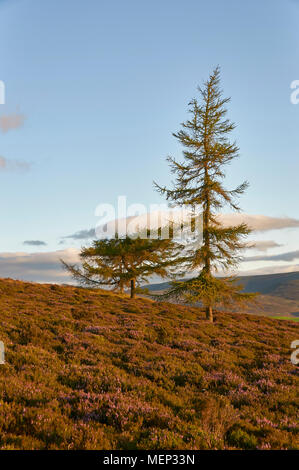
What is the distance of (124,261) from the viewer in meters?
37.6

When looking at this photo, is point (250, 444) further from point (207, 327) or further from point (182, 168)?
point (182, 168)

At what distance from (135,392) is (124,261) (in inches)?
1218

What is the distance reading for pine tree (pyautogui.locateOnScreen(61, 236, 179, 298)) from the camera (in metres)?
36.9

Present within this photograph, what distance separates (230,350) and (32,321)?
882 cm

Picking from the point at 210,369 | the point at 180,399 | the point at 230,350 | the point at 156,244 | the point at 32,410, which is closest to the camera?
the point at 32,410

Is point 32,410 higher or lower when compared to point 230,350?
higher

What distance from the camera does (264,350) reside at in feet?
44.4

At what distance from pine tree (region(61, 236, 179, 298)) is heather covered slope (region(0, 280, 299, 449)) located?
23464 millimetres

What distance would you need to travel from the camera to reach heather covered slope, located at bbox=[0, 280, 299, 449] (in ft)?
15.7

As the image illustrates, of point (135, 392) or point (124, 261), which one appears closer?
point (135, 392)

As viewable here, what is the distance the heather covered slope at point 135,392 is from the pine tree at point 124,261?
23.5m

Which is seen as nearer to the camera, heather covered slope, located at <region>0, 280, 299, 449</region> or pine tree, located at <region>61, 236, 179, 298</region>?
heather covered slope, located at <region>0, 280, 299, 449</region>

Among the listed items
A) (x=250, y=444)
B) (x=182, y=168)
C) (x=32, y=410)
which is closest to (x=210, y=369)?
(x=250, y=444)

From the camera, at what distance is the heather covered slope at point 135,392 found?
15.7 ft
